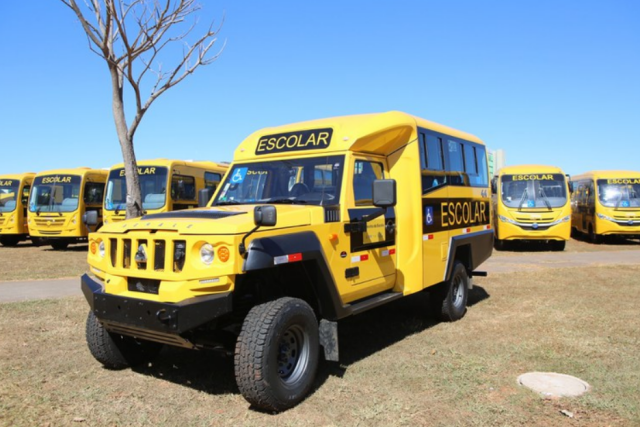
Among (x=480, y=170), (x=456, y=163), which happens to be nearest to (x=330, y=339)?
(x=456, y=163)

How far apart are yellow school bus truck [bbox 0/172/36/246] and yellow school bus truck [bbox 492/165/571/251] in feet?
56.6

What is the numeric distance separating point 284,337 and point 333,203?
55.8 inches

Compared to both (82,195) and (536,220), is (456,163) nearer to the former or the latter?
(536,220)

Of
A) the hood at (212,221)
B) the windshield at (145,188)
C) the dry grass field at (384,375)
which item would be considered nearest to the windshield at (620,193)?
the dry grass field at (384,375)

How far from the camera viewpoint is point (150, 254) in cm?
444

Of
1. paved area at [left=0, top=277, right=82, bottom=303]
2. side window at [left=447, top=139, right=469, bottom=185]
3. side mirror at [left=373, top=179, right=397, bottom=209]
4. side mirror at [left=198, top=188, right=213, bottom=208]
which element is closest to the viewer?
side mirror at [left=373, top=179, right=397, bottom=209]

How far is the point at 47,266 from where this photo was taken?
13.8 meters

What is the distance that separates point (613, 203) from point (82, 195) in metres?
18.5

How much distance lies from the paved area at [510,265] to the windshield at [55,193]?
26.2 ft

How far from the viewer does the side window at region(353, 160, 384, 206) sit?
223 inches

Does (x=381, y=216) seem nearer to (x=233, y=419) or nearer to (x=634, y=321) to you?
(x=233, y=419)

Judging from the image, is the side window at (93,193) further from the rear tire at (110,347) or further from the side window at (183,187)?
the rear tire at (110,347)

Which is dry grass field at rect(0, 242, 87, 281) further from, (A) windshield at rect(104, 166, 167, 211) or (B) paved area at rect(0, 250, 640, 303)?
(A) windshield at rect(104, 166, 167, 211)

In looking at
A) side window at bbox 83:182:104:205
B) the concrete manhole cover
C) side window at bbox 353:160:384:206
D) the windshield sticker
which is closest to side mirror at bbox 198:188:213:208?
the windshield sticker
